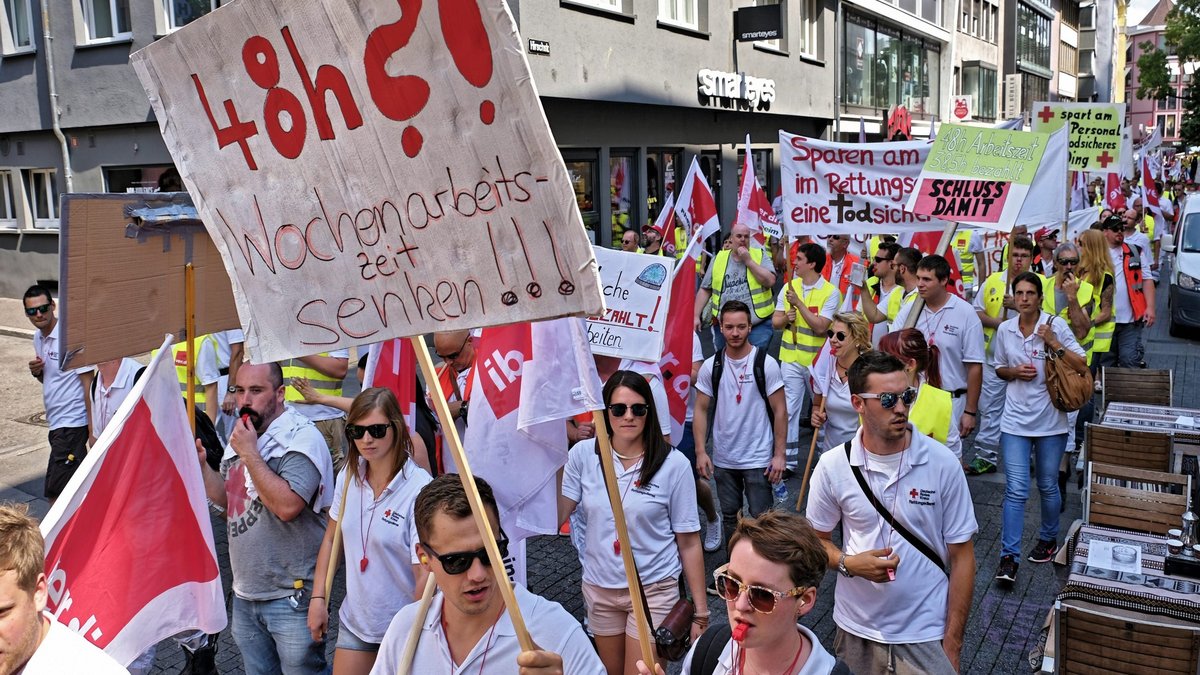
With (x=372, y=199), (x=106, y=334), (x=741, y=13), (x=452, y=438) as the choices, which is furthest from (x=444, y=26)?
(x=741, y=13)

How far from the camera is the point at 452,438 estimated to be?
2852 mm

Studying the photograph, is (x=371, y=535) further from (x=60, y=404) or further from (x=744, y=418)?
(x=60, y=404)

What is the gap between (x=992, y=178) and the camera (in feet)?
27.9

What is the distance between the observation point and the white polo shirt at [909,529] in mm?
3912

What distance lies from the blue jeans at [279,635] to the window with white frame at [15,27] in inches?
700

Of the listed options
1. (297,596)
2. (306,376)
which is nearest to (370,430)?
(297,596)

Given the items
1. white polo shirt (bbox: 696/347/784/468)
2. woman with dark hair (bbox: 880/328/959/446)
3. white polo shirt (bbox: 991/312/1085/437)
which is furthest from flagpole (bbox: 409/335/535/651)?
white polo shirt (bbox: 991/312/1085/437)

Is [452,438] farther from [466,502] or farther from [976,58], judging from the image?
[976,58]

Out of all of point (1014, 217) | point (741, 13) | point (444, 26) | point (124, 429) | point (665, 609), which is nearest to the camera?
point (444, 26)

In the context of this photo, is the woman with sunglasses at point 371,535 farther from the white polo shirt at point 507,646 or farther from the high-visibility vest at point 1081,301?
the high-visibility vest at point 1081,301

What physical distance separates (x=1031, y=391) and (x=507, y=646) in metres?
4.81

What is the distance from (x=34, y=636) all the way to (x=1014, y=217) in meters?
7.63

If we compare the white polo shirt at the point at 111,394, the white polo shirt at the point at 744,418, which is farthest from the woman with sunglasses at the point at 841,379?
the white polo shirt at the point at 111,394

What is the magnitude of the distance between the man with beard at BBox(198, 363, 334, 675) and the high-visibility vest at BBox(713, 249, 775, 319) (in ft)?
21.0
